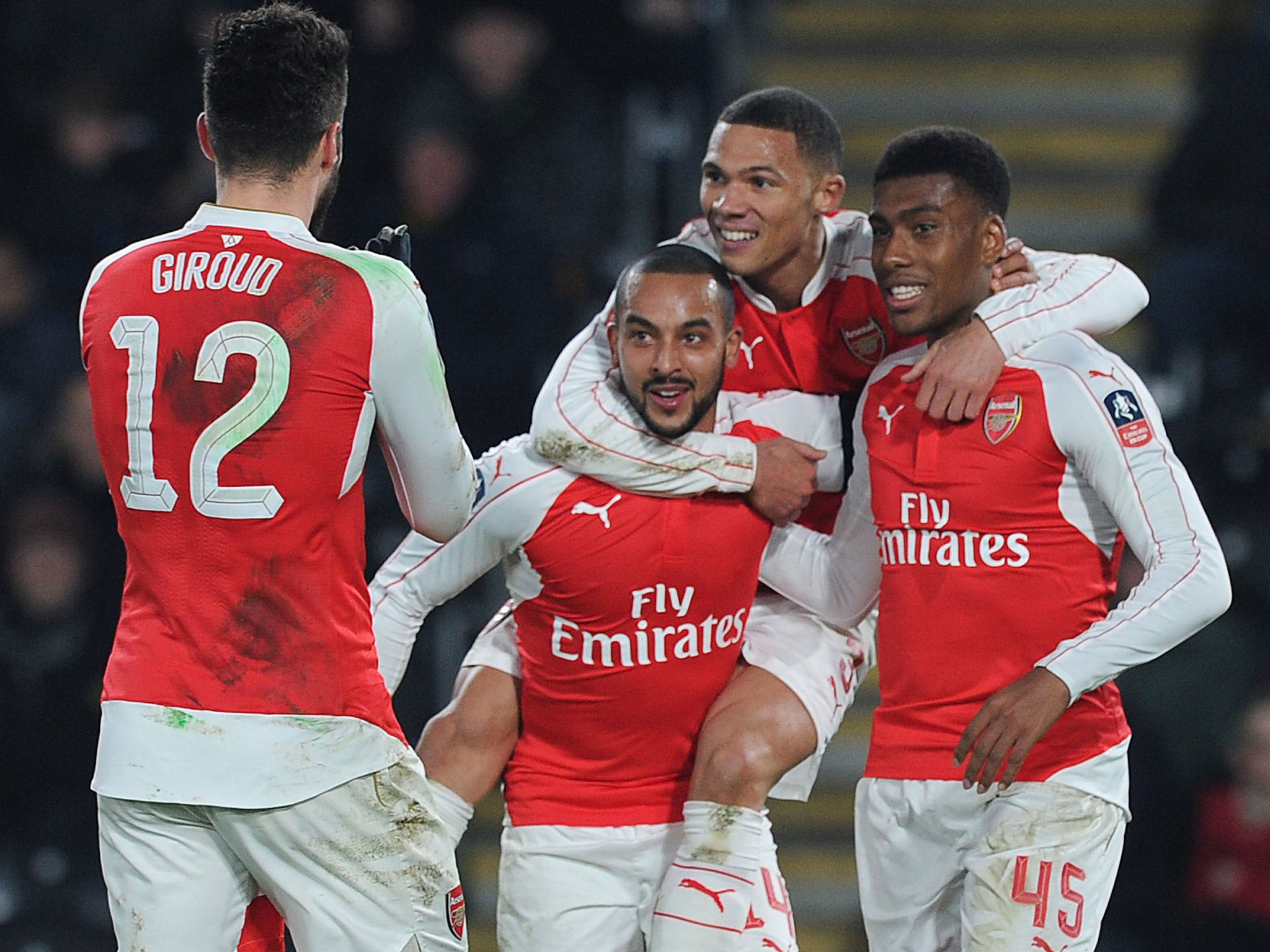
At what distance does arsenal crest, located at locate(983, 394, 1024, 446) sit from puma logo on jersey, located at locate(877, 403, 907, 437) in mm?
191

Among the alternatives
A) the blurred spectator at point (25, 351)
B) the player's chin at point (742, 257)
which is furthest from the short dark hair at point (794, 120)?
the blurred spectator at point (25, 351)

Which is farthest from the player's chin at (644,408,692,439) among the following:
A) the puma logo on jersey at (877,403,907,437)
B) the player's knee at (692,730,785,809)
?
the player's knee at (692,730,785,809)

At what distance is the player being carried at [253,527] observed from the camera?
2545 millimetres

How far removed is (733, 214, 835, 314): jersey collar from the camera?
12.1ft

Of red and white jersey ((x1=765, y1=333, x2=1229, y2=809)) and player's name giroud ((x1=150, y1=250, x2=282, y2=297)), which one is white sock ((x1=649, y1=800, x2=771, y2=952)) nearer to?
red and white jersey ((x1=765, y1=333, x2=1229, y2=809))

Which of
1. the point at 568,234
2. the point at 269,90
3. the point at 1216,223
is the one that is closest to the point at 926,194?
the point at 269,90

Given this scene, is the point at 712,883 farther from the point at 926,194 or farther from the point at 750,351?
the point at 926,194

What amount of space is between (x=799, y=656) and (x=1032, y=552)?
60 centimetres

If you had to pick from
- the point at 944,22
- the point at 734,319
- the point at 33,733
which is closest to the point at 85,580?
the point at 33,733

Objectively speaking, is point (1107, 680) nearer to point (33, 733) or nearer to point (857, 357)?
point (857, 357)

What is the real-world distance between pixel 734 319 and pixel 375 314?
1168 mm

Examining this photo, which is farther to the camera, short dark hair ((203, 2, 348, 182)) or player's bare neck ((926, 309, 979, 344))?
player's bare neck ((926, 309, 979, 344))

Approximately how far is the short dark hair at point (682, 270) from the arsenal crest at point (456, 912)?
1.16 meters

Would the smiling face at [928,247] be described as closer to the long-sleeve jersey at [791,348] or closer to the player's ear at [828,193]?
the long-sleeve jersey at [791,348]
